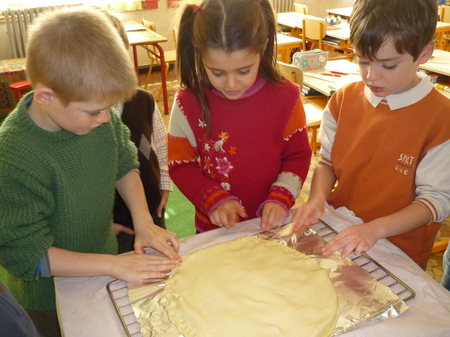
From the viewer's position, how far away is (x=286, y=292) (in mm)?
763

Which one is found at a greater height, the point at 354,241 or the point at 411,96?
the point at 411,96

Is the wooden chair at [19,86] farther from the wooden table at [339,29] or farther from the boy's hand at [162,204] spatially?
the wooden table at [339,29]

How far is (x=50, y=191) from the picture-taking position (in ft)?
2.56

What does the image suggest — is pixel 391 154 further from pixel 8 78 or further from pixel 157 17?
pixel 157 17

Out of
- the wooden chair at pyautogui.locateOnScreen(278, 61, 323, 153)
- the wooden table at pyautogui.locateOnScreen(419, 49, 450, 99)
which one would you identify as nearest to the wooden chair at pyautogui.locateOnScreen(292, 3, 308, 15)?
the wooden table at pyautogui.locateOnScreen(419, 49, 450, 99)

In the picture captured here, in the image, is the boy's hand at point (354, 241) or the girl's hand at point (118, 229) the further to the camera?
the girl's hand at point (118, 229)

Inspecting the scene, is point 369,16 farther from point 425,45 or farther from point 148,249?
point 148,249

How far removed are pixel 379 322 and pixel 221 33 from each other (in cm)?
66

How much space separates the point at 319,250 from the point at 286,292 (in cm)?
15

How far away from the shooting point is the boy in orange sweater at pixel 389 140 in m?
0.89

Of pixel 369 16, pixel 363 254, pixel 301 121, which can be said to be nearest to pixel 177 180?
pixel 301 121

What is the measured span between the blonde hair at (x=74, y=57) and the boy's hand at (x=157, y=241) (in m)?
0.33

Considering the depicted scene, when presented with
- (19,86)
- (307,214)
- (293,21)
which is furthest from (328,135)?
(293,21)

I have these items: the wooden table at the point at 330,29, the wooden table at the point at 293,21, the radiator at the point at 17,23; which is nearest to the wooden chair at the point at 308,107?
the wooden table at the point at 330,29
